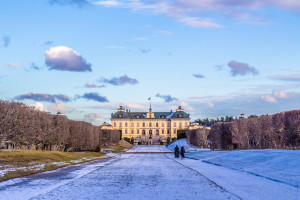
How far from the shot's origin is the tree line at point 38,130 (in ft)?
114

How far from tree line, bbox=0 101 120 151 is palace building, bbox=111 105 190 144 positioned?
316 ft

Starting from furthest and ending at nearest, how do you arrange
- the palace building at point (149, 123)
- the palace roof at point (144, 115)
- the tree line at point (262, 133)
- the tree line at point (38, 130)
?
the palace roof at point (144, 115) → the palace building at point (149, 123) → the tree line at point (262, 133) → the tree line at point (38, 130)

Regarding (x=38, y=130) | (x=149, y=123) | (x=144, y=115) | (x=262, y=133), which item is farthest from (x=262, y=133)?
(x=144, y=115)

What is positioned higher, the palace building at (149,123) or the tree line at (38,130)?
the palace building at (149,123)

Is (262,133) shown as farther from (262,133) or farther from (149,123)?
(149,123)

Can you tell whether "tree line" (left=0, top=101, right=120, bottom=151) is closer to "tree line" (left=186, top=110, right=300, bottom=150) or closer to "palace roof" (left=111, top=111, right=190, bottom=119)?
"tree line" (left=186, top=110, right=300, bottom=150)

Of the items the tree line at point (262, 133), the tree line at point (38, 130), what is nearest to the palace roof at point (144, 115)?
the tree line at point (262, 133)

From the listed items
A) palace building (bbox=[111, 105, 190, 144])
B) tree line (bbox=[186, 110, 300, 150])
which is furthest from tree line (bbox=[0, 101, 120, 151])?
palace building (bbox=[111, 105, 190, 144])

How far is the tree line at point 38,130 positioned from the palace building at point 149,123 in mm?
96451

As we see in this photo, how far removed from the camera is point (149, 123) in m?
159

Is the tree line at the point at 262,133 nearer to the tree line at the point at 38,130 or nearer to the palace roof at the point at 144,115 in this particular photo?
the tree line at the point at 38,130

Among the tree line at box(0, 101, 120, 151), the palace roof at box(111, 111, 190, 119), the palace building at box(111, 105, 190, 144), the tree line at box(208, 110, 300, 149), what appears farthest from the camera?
the palace roof at box(111, 111, 190, 119)

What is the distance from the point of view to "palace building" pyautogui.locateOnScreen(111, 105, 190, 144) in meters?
155

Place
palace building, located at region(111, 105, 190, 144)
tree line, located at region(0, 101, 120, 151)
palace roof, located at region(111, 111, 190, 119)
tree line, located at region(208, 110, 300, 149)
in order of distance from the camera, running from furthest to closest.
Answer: palace roof, located at region(111, 111, 190, 119) < palace building, located at region(111, 105, 190, 144) < tree line, located at region(208, 110, 300, 149) < tree line, located at region(0, 101, 120, 151)
